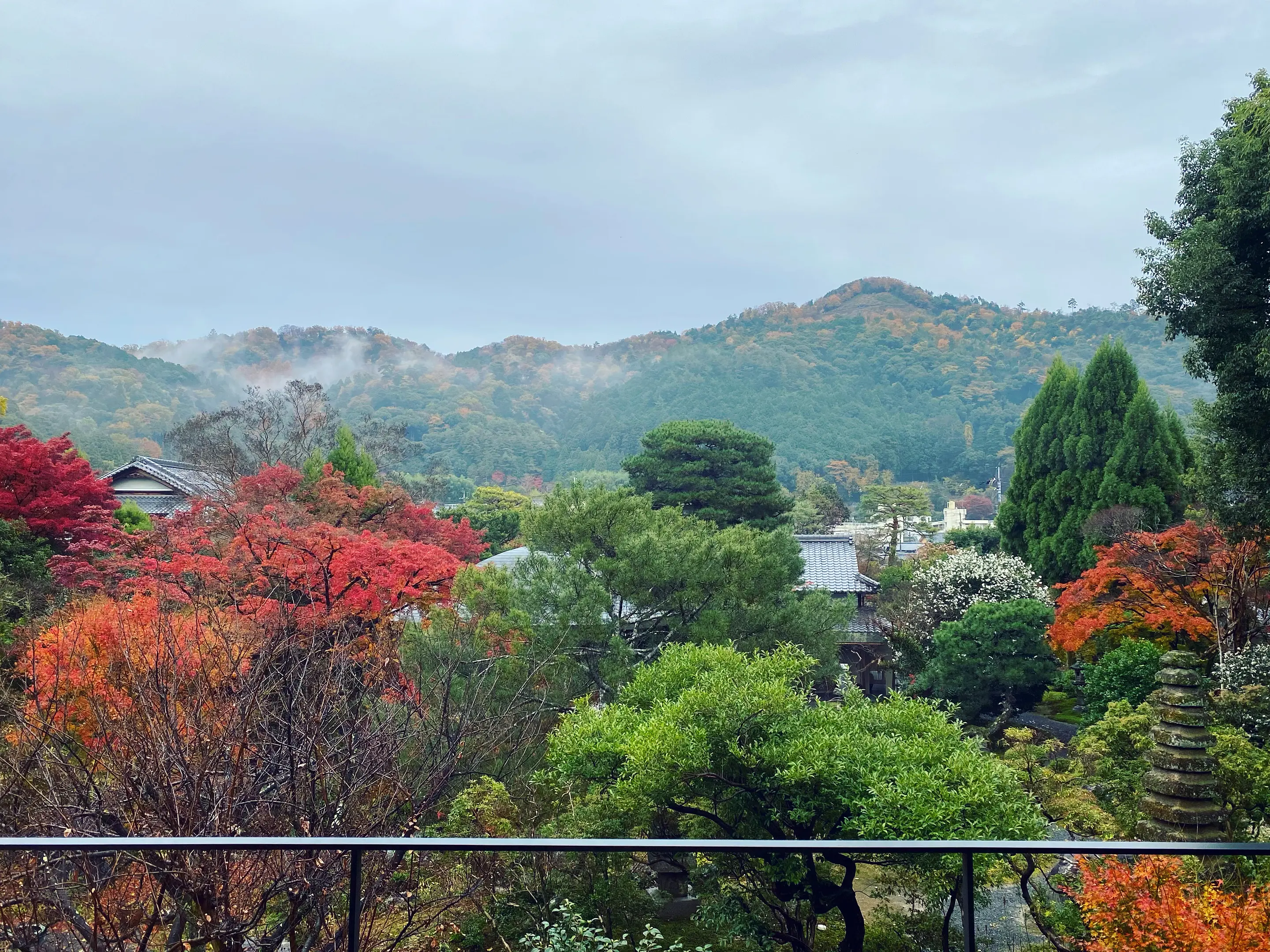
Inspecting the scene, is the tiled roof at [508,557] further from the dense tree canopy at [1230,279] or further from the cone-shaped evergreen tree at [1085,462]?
the cone-shaped evergreen tree at [1085,462]

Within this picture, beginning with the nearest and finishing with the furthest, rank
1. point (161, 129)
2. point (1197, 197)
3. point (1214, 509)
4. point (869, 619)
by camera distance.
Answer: point (1197, 197), point (1214, 509), point (869, 619), point (161, 129)

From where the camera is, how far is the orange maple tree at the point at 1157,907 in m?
2.01

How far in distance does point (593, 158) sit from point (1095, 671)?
34.2m

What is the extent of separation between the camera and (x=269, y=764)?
3895 millimetres

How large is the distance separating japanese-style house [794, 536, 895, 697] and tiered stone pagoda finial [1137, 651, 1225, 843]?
9316 mm

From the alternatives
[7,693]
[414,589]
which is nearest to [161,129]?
[414,589]

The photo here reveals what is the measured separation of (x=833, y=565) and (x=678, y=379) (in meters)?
33.1

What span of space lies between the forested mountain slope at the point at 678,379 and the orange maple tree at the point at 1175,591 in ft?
96.9

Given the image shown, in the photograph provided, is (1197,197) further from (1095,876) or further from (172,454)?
(172,454)

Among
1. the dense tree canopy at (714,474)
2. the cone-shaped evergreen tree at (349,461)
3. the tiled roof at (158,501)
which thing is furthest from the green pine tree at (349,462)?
the dense tree canopy at (714,474)

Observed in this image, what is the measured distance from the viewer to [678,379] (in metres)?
50.2

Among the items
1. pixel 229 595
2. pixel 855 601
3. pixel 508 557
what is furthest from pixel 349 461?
pixel 855 601

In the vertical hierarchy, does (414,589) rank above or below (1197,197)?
below

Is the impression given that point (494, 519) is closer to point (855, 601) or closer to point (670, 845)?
point (855, 601)
